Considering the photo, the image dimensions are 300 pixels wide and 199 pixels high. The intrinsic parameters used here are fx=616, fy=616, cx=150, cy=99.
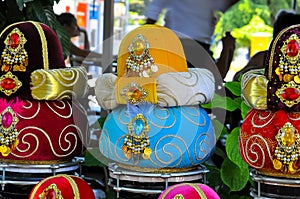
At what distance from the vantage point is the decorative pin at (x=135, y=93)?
4.72ft

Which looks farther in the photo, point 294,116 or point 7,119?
point 7,119

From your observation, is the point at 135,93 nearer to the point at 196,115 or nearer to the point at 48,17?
the point at 196,115

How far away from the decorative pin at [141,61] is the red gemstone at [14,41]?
31 centimetres

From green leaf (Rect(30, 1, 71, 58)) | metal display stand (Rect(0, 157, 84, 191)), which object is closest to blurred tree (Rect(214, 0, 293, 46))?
green leaf (Rect(30, 1, 71, 58))

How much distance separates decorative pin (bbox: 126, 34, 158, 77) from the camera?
146 cm

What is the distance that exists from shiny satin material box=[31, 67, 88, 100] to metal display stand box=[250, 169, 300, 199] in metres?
0.53

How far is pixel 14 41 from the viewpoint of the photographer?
5.12 ft

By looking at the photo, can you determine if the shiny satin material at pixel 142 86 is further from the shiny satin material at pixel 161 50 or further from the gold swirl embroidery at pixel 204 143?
the gold swirl embroidery at pixel 204 143

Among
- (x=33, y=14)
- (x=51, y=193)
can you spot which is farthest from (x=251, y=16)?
(x=51, y=193)

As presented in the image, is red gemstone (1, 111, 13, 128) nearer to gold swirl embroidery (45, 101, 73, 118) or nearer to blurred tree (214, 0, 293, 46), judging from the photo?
gold swirl embroidery (45, 101, 73, 118)

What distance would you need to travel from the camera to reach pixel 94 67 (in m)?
3.05

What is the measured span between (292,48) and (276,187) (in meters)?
0.30

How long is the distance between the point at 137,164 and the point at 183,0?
5.11 ft

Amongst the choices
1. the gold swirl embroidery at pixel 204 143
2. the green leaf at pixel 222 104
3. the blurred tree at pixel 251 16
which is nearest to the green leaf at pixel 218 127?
the green leaf at pixel 222 104
